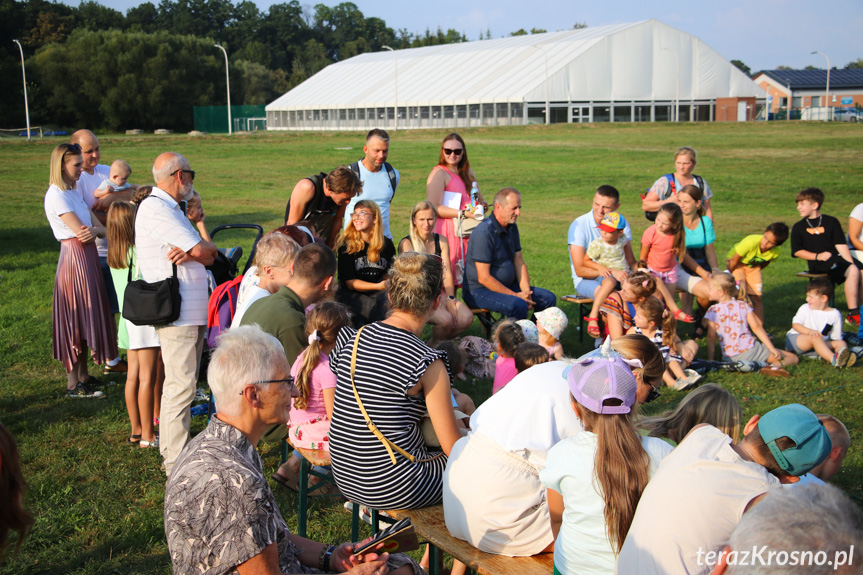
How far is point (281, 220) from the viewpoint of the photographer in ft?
52.8

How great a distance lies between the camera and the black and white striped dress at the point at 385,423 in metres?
3.18

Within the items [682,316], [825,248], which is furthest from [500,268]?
[825,248]

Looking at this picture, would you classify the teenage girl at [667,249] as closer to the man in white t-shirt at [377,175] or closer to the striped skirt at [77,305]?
the man in white t-shirt at [377,175]

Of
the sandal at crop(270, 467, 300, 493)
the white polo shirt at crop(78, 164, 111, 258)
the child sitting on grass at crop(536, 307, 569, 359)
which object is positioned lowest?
the sandal at crop(270, 467, 300, 493)

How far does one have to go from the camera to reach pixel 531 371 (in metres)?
2.97

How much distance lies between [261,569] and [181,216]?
2745 mm

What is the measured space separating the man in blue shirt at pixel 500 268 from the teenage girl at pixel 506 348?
4.55 feet

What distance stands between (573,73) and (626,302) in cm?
4599

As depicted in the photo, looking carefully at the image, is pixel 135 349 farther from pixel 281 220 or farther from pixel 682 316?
pixel 281 220

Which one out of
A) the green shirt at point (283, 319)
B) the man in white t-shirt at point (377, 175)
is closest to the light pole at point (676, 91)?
the man in white t-shirt at point (377, 175)

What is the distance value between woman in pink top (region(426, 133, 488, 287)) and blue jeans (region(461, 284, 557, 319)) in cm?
43

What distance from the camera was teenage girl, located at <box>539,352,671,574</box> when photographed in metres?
2.52

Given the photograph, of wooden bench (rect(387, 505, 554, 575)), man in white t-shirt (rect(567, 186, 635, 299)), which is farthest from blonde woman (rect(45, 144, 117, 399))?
man in white t-shirt (rect(567, 186, 635, 299))

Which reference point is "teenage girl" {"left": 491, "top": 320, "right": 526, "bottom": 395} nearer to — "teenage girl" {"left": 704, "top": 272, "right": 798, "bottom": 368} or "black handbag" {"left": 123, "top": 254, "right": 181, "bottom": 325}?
"black handbag" {"left": 123, "top": 254, "right": 181, "bottom": 325}
